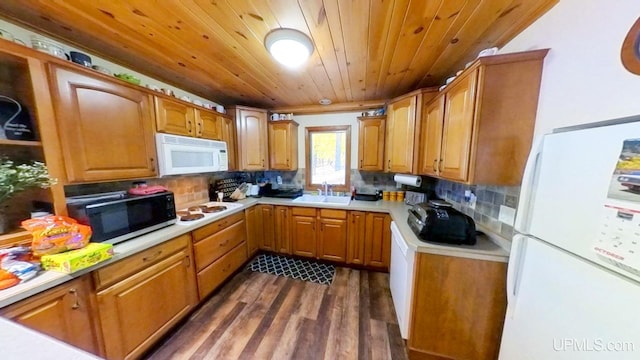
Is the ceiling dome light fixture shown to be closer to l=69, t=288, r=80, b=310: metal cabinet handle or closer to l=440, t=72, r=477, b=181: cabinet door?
l=440, t=72, r=477, b=181: cabinet door

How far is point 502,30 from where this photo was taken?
4.18ft

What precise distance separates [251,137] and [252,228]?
123 centimetres

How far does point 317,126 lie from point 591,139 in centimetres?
264

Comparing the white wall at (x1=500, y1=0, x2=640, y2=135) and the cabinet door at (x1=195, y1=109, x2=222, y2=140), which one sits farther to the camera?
the cabinet door at (x1=195, y1=109, x2=222, y2=140)

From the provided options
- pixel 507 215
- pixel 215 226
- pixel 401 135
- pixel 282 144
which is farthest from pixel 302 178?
pixel 507 215

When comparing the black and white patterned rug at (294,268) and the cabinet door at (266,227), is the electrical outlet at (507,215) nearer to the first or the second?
the black and white patterned rug at (294,268)

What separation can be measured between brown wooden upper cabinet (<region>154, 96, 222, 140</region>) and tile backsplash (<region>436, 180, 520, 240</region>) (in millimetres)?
2722

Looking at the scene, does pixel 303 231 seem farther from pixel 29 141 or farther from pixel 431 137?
pixel 29 141

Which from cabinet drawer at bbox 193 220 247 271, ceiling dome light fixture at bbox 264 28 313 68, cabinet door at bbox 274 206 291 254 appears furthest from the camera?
cabinet door at bbox 274 206 291 254

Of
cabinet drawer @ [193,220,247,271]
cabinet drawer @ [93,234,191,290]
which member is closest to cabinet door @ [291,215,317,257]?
cabinet drawer @ [193,220,247,271]

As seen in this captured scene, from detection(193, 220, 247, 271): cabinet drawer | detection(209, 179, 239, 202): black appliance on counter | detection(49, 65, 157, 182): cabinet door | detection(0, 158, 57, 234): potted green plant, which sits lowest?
detection(193, 220, 247, 271): cabinet drawer

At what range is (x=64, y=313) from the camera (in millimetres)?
1021

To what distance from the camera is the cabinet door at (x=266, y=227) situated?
9.03ft

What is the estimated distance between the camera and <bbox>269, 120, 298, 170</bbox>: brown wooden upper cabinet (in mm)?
2898
